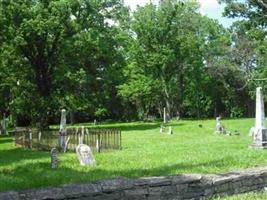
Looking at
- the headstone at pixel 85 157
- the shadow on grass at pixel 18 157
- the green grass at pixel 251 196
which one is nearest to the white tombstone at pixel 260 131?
the headstone at pixel 85 157

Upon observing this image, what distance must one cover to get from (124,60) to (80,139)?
101 feet

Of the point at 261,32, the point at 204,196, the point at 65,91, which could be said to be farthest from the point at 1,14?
the point at 204,196

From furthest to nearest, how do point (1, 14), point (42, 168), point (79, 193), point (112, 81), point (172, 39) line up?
point (172, 39), point (112, 81), point (1, 14), point (42, 168), point (79, 193)

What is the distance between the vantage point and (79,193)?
8258 mm

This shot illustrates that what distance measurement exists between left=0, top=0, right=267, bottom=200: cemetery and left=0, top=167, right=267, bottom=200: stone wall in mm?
20

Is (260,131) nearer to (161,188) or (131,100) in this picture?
(161,188)

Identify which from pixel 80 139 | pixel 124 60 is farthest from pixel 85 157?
pixel 124 60

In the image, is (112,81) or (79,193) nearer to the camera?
(79,193)

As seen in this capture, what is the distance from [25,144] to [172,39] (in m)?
43.4

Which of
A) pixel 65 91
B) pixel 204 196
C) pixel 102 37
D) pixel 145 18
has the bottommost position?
pixel 204 196

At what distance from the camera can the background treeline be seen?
44.3 metres

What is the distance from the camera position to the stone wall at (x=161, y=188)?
26.6 ft

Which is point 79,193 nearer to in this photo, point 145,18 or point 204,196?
point 204,196

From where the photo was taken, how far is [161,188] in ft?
30.3
